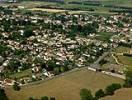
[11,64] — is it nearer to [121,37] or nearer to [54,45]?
[54,45]

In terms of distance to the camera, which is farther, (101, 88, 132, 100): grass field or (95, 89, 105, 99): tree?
(95, 89, 105, 99): tree

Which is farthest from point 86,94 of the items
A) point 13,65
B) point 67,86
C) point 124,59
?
point 124,59

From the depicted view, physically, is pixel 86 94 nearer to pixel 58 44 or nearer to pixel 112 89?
pixel 112 89

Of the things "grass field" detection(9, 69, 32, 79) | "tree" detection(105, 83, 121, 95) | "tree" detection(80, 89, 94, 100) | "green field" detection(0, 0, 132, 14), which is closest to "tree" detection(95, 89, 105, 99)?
"tree" detection(105, 83, 121, 95)

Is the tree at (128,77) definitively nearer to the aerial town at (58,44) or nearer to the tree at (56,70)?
the aerial town at (58,44)

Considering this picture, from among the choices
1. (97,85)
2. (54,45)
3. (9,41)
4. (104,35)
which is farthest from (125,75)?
(104,35)

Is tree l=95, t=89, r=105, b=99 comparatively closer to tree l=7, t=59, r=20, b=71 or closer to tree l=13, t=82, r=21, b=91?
tree l=13, t=82, r=21, b=91
